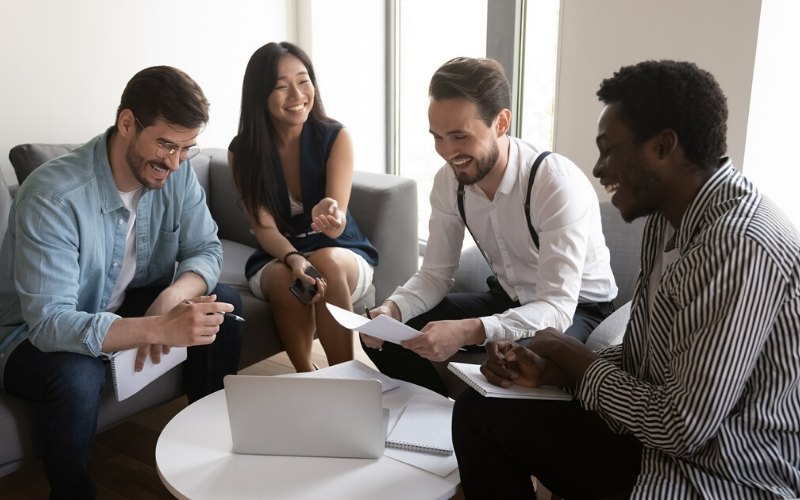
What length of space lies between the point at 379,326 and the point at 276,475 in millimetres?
356

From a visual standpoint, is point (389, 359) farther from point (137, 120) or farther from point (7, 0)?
point (7, 0)

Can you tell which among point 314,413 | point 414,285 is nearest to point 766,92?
point 414,285

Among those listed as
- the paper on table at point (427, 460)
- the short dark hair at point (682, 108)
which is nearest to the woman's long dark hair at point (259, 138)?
the paper on table at point (427, 460)

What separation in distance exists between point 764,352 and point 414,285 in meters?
1.05

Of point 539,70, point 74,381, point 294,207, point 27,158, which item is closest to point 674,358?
point 74,381

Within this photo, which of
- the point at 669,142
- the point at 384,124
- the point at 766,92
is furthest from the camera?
the point at 384,124

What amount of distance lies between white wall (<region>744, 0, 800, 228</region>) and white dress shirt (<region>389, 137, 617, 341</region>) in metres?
0.83

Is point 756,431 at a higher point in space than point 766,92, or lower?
lower

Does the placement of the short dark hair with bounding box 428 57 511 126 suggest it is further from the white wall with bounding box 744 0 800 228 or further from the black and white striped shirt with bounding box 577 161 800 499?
the white wall with bounding box 744 0 800 228

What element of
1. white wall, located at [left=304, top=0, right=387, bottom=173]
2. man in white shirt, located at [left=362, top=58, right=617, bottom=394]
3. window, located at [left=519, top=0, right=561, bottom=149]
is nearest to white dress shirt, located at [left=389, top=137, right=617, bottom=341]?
man in white shirt, located at [left=362, top=58, right=617, bottom=394]

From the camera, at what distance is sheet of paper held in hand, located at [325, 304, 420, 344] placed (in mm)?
1583

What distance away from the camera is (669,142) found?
130cm

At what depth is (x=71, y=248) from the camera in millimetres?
1776

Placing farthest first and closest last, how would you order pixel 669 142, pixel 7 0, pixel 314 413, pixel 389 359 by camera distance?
pixel 7 0, pixel 389 359, pixel 314 413, pixel 669 142
